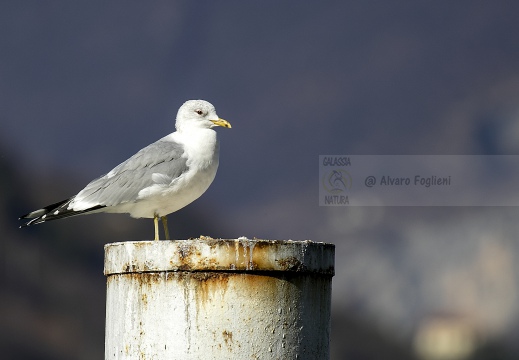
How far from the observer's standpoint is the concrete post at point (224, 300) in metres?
2.46

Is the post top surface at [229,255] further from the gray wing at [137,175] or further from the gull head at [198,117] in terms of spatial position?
the gull head at [198,117]

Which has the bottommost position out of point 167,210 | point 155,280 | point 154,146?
point 155,280

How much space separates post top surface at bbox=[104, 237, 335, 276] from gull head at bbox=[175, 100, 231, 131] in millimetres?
1993

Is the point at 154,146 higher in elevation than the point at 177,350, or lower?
higher

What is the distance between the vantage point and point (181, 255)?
2.51 meters

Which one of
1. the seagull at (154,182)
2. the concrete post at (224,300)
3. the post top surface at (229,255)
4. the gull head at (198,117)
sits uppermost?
the gull head at (198,117)

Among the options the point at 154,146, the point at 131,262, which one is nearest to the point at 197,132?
the point at 154,146

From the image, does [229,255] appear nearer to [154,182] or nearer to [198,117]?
[154,182]

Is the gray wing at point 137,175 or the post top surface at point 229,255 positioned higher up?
the gray wing at point 137,175

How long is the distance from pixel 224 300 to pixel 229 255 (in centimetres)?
15

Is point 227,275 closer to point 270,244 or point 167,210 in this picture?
point 270,244

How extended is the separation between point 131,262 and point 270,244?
1.69 ft

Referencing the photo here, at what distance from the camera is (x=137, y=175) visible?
4199 millimetres

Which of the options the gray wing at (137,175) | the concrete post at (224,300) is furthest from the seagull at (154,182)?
the concrete post at (224,300)
